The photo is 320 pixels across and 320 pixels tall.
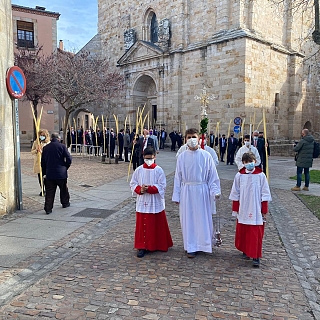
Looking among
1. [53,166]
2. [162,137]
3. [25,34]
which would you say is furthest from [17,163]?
[25,34]

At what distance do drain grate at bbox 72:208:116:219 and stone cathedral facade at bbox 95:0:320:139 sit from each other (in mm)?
16317

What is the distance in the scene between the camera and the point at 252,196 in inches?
185

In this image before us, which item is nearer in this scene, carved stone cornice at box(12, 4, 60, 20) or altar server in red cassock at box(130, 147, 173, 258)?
altar server in red cassock at box(130, 147, 173, 258)

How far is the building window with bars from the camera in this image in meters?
28.6

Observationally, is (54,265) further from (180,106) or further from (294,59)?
(294,59)

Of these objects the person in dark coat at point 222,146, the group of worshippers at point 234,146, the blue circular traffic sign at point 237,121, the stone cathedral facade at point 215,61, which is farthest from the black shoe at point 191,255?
the stone cathedral facade at point 215,61

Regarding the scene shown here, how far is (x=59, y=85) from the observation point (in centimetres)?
2047

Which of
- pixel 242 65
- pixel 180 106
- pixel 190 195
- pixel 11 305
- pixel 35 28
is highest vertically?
pixel 35 28

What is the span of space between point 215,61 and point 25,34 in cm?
1741

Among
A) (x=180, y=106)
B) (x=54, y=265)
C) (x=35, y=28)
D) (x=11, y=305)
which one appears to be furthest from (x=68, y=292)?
(x=35, y=28)

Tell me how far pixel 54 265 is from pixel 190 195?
7.17ft

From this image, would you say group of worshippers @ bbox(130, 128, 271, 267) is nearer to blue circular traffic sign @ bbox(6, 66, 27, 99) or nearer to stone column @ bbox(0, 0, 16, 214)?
stone column @ bbox(0, 0, 16, 214)

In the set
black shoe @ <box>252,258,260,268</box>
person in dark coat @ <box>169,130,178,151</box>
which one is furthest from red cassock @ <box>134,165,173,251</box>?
person in dark coat @ <box>169,130,178,151</box>

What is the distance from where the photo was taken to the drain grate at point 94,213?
7262 millimetres
